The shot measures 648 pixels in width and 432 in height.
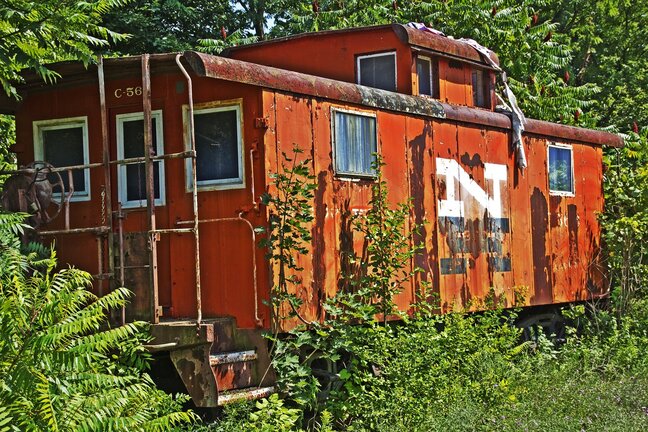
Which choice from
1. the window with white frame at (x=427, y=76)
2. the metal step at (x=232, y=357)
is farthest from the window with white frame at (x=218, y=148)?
the window with white frame at (x=427, y=76)

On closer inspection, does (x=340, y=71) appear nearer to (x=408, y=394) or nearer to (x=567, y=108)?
(x=408, y=394)

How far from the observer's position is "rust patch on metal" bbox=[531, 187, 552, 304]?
14906 mm

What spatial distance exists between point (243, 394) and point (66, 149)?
3554 mm

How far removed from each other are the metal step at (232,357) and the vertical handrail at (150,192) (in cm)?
70

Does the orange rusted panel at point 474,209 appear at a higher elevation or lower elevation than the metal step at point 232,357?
higher

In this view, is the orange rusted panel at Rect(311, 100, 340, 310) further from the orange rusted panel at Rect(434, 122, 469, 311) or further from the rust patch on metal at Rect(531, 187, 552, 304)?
the rust patch on metal at Rect(531, 187, 552, 304)

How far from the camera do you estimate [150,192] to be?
9367mm

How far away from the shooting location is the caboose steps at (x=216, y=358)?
29.7 feet

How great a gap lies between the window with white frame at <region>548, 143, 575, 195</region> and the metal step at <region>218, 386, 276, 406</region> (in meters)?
7.74

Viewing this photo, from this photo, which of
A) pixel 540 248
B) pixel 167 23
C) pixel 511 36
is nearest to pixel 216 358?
pixel 540 248

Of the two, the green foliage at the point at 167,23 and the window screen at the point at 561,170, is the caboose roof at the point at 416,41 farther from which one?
the green foliage at the point at 167,23

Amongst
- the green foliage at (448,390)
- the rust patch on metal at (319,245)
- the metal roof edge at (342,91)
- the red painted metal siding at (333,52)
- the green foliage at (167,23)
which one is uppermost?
the green foliage at (167,23)

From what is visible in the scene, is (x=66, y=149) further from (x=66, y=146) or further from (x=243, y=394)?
(x=243, y=394)

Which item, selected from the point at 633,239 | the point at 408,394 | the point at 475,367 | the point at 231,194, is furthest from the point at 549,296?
the point at 231,194
